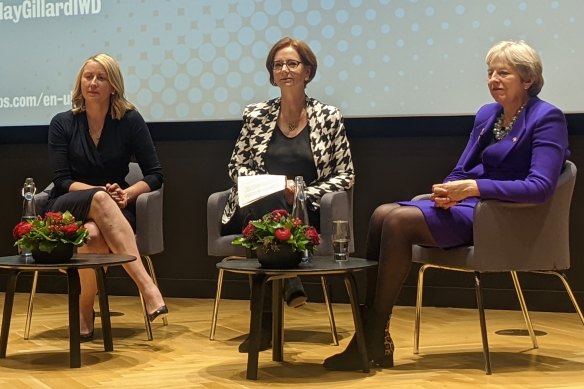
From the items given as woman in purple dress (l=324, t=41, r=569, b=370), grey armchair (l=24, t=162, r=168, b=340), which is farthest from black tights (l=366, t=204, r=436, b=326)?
grey armchair (l=24, t=162, r=168, b=340)

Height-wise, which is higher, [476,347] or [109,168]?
[109,168]

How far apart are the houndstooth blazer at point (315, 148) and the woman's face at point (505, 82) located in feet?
3.10

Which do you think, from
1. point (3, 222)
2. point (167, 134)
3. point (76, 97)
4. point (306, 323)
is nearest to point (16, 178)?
point (3, 222)

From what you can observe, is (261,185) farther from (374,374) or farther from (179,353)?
(374,374)

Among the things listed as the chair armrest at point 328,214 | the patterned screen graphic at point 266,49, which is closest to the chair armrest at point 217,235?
the chair armrest at point 328,214

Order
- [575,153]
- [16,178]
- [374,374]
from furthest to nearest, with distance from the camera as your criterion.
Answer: [16,178]
[575,153]
[374,374]

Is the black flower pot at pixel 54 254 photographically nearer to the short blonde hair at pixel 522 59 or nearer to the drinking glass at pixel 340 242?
the drinking glass at pixel 340 242

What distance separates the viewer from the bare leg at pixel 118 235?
169 inches

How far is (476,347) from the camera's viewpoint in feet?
13.4

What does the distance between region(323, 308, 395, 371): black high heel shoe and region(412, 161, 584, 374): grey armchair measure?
351mm

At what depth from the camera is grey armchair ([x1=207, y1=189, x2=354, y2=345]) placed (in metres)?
4.21

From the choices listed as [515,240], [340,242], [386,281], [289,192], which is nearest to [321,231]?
[289,192]

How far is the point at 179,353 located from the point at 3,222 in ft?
8.61

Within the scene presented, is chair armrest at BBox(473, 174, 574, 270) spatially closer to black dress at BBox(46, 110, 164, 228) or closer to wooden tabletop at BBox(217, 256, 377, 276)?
wooden tabletop at BBox(217, 256, 377, 276)
